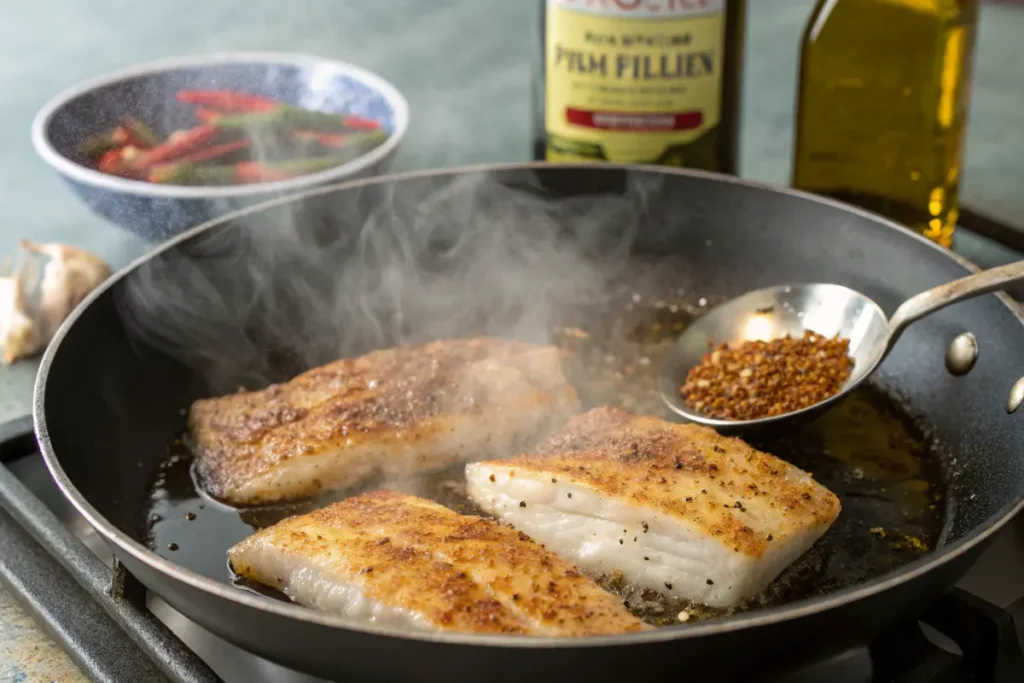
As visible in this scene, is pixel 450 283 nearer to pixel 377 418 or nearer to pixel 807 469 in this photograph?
pixel 377 418

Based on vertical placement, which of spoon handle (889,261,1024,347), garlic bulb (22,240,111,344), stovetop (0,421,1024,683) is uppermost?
spoon handle (889,261,1024,347)

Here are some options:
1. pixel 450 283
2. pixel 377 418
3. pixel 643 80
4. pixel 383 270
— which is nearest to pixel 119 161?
pixel 383 270

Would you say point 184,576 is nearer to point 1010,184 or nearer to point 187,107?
point 187,107

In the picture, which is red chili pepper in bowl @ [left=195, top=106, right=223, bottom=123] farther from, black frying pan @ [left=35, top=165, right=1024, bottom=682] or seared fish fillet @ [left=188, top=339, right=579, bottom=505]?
seared fish fillet @ [left=188, top=339, right=579, bottom=505]

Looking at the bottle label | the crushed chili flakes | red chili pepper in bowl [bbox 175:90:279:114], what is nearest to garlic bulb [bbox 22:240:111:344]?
red chili pepper in bowl [bbox 175:90:279:114]

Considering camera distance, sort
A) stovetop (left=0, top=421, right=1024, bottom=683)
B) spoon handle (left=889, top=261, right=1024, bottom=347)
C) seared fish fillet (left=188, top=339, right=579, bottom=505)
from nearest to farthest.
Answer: stovetop (left=0, top=421, right=1024, bottom=683)
spoon handle (left=889, top=261, right=1024, bottom=347)
seared fish fillet (left=188, top=339, right=579, bottom=505)
